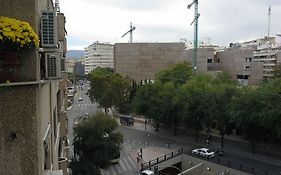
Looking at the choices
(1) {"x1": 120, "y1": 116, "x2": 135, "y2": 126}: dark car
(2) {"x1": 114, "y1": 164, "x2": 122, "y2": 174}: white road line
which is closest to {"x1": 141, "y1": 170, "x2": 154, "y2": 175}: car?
(2) {"x1": 114, "y1": 164, "x2": 122, "y2": 174}: white road line

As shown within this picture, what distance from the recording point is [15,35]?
22.0 ft

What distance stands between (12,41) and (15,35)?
0.13 meters

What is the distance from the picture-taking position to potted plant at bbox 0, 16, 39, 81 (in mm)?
6633

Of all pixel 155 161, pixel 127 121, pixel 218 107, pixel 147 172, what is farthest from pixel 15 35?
pixel 127 121

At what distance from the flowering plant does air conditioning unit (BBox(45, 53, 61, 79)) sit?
3.05ft

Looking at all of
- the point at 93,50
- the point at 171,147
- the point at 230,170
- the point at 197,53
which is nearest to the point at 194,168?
the point at 230,170

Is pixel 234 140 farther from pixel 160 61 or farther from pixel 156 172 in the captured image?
pixel 160 61

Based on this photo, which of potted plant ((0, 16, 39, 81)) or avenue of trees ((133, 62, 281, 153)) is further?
avenue of trees ((133, 62, 281, 153))

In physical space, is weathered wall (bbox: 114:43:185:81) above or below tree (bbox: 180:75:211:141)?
above

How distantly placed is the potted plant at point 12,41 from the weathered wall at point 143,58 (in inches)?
3236

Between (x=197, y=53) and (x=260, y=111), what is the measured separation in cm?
4573

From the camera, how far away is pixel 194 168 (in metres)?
33.1

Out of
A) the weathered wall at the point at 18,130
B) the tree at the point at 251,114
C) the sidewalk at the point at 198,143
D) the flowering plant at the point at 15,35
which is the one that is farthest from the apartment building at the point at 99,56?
the flowering plant at the point at 15,35

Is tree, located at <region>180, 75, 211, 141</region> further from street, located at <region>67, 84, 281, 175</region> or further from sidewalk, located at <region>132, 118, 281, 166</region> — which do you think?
street, located at <region>67, 84, 281, 175</region>
